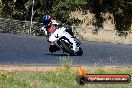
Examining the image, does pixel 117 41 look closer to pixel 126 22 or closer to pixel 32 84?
pixel 126 22

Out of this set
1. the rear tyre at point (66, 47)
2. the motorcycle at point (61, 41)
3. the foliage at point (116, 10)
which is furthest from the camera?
the foliage at point (116, 10)

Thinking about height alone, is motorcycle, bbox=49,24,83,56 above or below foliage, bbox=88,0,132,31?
above

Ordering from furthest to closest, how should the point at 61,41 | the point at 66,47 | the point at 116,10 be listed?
1. the point at 116,10
2. the point at 66,47
3. the point at 61,41

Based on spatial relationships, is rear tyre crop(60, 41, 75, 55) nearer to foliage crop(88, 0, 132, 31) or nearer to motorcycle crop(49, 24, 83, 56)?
motorcycle crop(49, 24, 83, 56)

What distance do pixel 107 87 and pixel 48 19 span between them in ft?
31.1

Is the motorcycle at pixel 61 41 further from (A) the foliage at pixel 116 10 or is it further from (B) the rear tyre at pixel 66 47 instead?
(A) the foliage at pixel 116 10

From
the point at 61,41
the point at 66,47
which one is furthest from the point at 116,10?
the point at 61,41

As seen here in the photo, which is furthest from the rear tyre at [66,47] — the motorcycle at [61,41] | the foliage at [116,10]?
the foliage at [116,10]

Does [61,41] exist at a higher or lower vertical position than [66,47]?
higher

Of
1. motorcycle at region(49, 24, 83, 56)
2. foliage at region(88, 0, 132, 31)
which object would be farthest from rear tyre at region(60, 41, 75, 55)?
foliage at region(88, 0, 132, 31)

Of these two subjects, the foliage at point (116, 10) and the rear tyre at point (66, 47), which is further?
the foliage at point (116, 10)

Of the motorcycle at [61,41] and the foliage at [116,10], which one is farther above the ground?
the motorcycle at [61,41]

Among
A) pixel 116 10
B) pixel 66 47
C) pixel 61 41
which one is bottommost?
pixel 116 10

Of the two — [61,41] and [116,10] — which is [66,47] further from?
[116,10]
